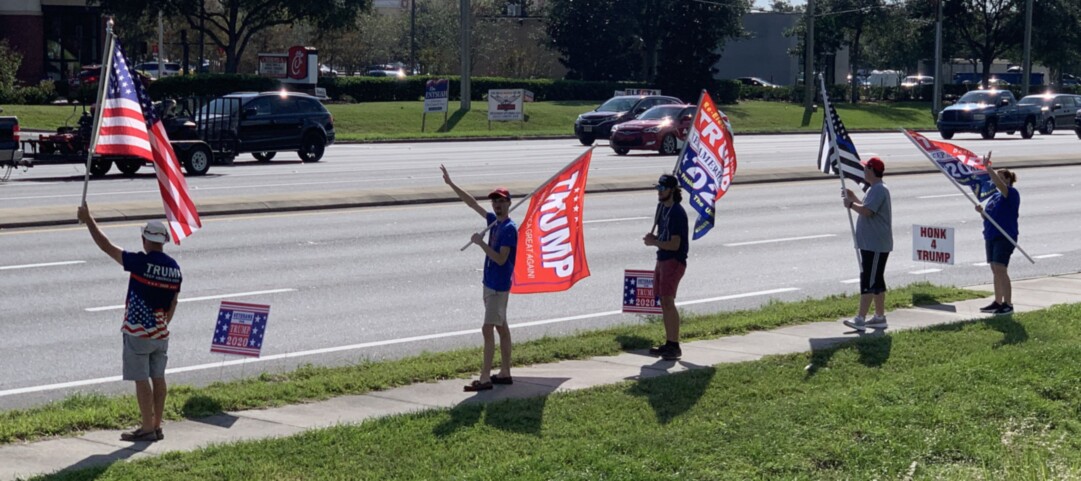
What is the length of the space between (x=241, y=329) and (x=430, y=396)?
159 centimetres

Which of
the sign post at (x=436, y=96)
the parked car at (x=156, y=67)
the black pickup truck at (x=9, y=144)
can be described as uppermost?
the parked car at (x=156, y=67)

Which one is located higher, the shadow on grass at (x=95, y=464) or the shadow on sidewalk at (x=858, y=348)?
the shadow on sidewalk at (x=858, y=348)

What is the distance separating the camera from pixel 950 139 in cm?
5066

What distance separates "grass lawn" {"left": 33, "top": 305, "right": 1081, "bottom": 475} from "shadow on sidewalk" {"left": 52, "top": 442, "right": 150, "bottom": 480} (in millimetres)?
49

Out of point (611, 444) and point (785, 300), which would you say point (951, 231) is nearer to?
point (785, 300)

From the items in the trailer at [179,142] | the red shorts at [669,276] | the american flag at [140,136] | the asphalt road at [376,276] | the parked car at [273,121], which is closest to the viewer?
the american flag at [140,136]

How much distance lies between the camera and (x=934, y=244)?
607 inches

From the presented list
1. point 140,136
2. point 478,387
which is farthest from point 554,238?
point 140,136

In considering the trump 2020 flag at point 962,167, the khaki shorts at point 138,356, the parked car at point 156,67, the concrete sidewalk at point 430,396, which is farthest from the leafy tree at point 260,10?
the khaki shorts at point 138,356

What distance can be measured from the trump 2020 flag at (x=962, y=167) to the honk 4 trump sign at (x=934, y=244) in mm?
654

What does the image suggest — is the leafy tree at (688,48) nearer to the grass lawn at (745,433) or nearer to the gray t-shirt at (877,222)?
the gray t-shirt at (877,222)

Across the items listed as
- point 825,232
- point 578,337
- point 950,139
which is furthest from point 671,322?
point 950,139

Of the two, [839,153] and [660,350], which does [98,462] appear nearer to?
[660,350]

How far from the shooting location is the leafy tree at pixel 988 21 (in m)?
85.4
